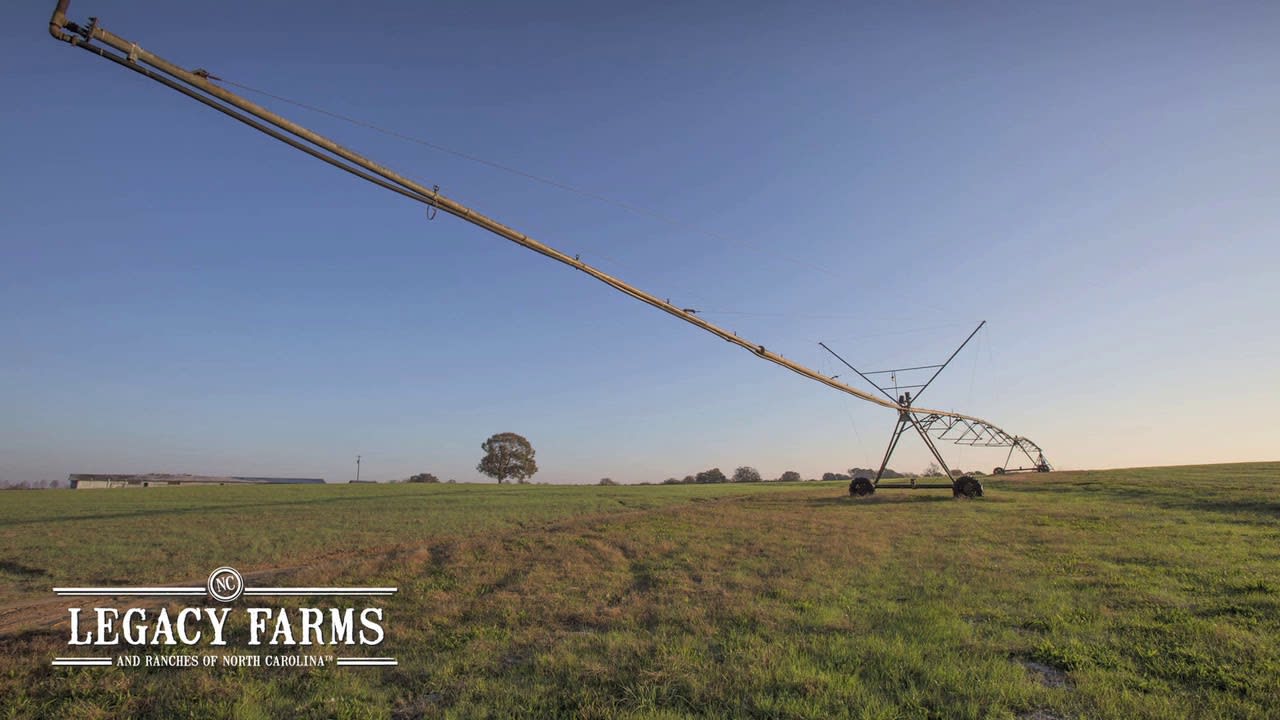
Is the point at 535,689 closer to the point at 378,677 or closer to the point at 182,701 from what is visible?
the point at 378,677

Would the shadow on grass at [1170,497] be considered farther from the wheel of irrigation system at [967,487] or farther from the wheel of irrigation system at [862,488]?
the wheel of irrigation system at [862,488]

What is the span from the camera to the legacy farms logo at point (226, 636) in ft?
29.7

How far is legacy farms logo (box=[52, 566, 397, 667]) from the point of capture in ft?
29.7

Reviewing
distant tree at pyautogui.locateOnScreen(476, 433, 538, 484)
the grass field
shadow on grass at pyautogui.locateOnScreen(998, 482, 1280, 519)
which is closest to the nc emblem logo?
the grass field

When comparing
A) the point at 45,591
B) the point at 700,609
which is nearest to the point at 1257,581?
the point at 700,609

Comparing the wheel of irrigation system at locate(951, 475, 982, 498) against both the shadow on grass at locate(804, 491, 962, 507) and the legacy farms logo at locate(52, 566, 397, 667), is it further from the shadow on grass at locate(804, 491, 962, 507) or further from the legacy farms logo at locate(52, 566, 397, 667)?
the legacy farms logo at locate(52, 566, 397, 667)

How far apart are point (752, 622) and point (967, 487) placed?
30.4m

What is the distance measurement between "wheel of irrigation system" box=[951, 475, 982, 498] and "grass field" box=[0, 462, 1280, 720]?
32.3 feet

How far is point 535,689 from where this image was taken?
7523 millimetres

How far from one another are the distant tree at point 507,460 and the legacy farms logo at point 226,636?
10762 centimetres

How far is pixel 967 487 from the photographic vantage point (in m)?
34.7

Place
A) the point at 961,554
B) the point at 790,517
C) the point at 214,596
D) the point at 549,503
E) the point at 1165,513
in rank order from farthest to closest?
the point at 549,503
the point at 790,517
the point at 1165,513
the point at 961,554
the point at 214,596

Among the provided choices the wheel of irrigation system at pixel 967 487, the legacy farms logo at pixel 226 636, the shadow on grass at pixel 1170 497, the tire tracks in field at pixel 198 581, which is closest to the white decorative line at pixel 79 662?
the legacy farms logo at pixel 226 636

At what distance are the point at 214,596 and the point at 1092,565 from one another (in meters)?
21.4
